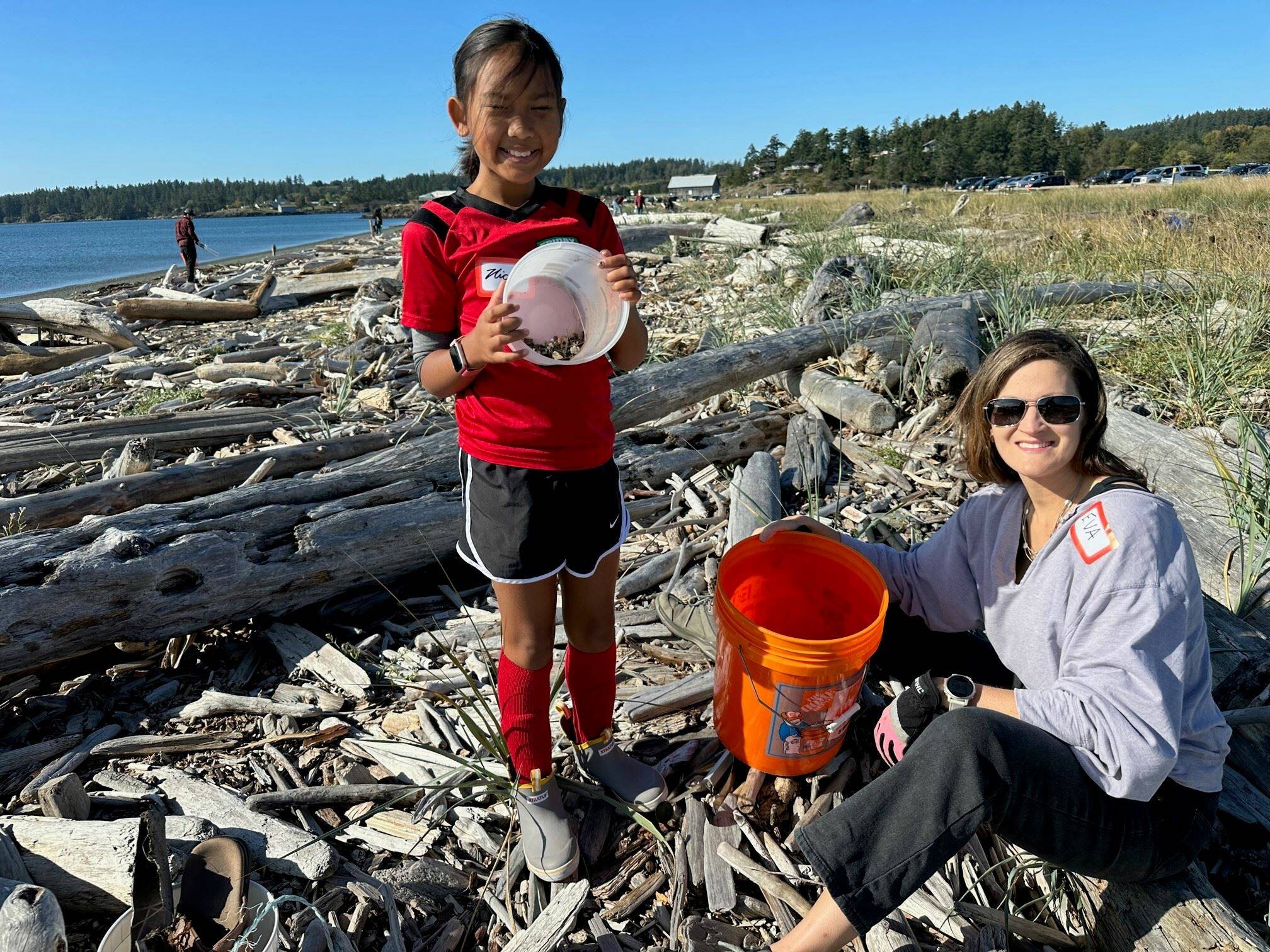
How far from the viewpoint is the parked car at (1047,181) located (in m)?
58.0

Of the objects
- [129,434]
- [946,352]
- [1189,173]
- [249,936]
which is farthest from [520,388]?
[1189,173]

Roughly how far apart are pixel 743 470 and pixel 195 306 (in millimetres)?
13831

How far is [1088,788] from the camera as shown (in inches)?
70.1

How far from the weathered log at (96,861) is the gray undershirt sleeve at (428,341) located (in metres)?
1.46

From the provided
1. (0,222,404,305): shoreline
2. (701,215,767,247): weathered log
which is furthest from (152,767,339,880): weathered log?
(0,222,404,305): shoreline

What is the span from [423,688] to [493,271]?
64.2 inches

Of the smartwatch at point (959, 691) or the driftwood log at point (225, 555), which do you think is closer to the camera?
the smartwatch at point (959, 691)

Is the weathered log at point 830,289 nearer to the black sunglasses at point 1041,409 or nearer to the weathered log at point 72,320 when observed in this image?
the black sunglasses at point 1041,409

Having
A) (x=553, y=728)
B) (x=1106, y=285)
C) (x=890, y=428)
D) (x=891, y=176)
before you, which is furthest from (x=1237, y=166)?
(x=553, y=728)

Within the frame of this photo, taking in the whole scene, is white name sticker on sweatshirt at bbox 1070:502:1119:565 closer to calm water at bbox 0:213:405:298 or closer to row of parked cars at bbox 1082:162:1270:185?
calm water at bbox 0:213:405:298

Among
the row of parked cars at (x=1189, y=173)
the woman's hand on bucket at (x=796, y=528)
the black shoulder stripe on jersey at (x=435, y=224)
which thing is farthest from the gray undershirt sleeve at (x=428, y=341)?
the row of parked cars at (x=1189, y=173)

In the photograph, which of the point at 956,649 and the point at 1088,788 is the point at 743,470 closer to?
the point at 956,649

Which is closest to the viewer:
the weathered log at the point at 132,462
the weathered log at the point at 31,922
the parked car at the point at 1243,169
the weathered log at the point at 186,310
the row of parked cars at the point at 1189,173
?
the weathered log at the point at 31,922

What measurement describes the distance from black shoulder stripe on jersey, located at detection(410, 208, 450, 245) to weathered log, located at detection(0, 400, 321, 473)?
4.26 metres
